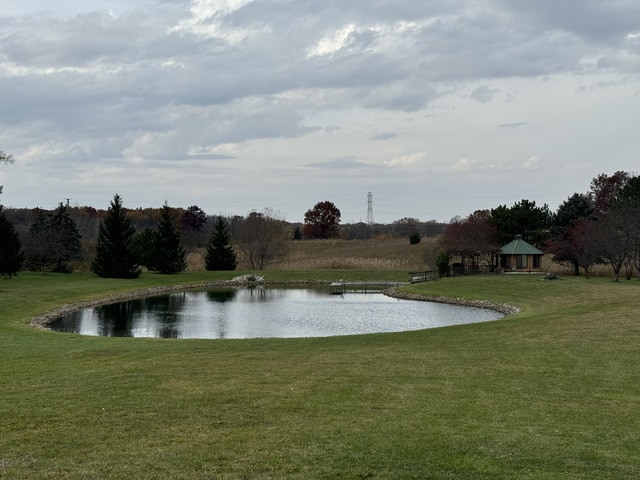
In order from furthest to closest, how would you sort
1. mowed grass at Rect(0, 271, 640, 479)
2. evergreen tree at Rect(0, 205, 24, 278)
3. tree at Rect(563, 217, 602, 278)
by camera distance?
1. evergreen tree at Rect(0, 205, 24, 278)
2. tree at Rect(563, 217, 602, 278)
3. mowed grass at Rect(0, 271, 640, 479)

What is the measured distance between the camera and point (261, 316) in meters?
35.8

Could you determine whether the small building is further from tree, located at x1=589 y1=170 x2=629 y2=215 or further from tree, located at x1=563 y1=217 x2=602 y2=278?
tree, located at x1=589 y1=170 x2=629 y2=215

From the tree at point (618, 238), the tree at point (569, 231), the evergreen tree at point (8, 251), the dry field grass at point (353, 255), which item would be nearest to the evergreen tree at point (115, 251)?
the evergreen tree at point (8, 251)

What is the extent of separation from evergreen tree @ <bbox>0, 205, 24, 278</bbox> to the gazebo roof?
135ft

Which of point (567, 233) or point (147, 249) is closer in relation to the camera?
point (567, 233)

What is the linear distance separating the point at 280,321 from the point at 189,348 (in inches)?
539

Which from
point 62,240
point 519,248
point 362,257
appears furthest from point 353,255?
point 62,240

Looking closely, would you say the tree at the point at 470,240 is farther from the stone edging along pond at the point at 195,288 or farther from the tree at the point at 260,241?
the tree at the point at 260,241

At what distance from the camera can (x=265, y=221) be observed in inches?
2955

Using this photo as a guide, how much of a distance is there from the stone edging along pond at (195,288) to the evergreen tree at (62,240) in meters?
10.4

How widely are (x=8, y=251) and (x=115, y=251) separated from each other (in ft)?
39.2

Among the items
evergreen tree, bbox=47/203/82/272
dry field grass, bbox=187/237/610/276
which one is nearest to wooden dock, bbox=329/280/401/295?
dry field grass, bbox=187/237/610/276

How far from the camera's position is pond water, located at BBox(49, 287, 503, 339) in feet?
96.5

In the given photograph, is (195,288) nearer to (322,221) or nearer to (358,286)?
(358,286)
